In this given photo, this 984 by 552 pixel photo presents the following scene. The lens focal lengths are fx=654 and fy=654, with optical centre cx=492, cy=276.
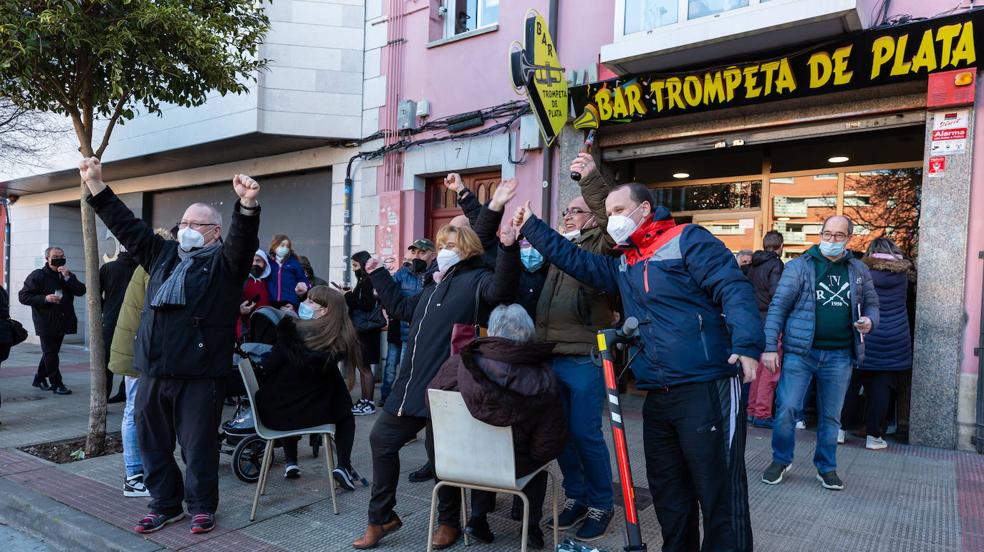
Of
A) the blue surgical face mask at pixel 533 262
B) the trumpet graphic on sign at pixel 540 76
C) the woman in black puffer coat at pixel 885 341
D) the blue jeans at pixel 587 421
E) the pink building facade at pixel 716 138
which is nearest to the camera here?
the blue jeans at pixel 587 421

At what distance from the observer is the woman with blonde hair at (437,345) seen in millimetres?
3602

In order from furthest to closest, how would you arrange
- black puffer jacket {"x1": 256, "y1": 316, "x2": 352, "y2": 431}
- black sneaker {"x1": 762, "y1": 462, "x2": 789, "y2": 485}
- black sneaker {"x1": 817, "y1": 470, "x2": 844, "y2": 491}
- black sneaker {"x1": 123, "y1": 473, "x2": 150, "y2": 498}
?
black sneaker {"x1": 762, "y1": 462, "x2": 789, "y2": 485} < black sneaker {"x1": 817, "y1": 470, "x2": 844, "y2": 491} < black sneaker {"x1": 123, "y1": 473, "x2": 150, "y2": 498} < black puffer jacket {"x1": 256, "y1": 316, "x2": 352, "y2": 431}

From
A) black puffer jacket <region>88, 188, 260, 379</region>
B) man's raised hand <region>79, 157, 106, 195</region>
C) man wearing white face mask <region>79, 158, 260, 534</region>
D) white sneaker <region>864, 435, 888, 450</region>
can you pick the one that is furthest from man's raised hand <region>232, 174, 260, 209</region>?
white sneaker <region>864, 435, 888, 450</region>

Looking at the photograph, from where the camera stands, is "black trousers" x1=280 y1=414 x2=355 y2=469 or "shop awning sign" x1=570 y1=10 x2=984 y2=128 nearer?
"black trousers" x1=280 y1=414 x2=355 y2=469

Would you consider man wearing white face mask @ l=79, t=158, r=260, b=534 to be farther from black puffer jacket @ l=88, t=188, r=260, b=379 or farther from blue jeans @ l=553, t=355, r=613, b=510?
blue jeans @ l=553, t=355, r=613, b=510

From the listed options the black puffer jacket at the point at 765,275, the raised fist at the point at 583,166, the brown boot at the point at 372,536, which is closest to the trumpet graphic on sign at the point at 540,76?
the black puffer jacket at the point at 765,275

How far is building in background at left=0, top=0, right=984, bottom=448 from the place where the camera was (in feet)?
19.3

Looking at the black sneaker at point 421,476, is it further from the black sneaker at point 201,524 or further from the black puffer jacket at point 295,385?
the black sneaker at point 201,524

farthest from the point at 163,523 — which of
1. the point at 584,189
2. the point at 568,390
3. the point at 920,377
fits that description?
the point at 920,377

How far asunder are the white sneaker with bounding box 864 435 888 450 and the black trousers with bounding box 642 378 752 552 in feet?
12.6

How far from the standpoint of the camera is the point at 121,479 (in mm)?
4887

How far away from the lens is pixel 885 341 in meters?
5.97

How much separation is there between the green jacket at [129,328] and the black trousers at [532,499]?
275cm

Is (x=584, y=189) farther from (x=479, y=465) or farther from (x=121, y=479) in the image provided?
(x=121, y=479)
